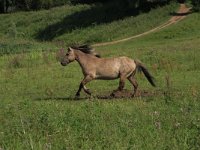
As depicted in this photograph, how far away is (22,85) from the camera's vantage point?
22.4 m

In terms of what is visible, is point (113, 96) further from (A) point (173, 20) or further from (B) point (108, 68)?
(A) point (173, 20)

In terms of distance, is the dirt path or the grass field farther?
the dirt path

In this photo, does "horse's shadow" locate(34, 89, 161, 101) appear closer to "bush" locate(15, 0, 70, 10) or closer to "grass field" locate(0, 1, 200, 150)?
"grass field" locate(0, 1, 200, 150)

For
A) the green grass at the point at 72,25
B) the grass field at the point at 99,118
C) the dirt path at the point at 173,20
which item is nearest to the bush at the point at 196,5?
the dirt path at the point at 173,20

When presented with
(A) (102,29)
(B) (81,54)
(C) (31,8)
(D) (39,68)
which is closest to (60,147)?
→ (B) (81,54)

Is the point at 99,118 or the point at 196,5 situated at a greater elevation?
the point at 196,5

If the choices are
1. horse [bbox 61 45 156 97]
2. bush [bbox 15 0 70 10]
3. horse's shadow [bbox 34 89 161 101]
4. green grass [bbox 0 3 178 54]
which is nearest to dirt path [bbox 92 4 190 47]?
green grass [bbox 0 3 178 54]

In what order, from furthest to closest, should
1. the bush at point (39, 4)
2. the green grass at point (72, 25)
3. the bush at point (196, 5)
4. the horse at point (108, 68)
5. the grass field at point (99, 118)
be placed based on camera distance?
the bush at point (39, 4), the green grass at point (72, 25), the bush at point (196, 5), the horse at point (108, 68), the grass field at point (99, 118)

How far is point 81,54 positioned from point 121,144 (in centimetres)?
930

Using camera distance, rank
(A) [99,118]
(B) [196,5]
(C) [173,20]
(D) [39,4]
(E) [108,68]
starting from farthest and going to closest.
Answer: (D) [39,4]
(B) [196,5]
(C) [173,20]
(E) [108,68]
(A) [99,118]

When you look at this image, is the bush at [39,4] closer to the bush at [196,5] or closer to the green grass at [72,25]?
the green grass at [72,25]

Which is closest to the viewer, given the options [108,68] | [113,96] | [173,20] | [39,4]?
[108,68]

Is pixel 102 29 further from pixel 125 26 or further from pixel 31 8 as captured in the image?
pixel 31 8

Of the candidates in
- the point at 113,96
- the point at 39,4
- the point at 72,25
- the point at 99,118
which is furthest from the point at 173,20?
the point at 39,4
